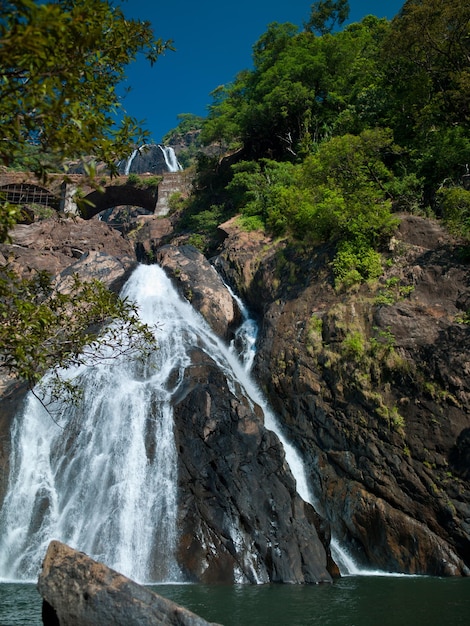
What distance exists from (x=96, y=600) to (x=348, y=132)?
89.1ft

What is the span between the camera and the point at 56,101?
4852 mm

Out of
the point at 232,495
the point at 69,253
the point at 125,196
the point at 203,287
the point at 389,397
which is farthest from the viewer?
the point at 125,196

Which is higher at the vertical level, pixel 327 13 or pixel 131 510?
pixel 327 13

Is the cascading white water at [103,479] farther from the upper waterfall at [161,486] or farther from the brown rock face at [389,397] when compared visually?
the brown rock face at [389,397]

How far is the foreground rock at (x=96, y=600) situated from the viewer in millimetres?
5812

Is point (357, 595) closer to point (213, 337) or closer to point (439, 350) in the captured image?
point (439, 350)

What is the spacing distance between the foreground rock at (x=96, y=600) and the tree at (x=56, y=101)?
2427 mm

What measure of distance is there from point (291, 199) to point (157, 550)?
17.0 m

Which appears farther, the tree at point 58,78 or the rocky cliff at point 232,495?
the rocky cliff at point 232,495

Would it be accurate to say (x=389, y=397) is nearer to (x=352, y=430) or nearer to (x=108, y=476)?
(x=352, y=430)

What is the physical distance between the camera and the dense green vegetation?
2022 cm

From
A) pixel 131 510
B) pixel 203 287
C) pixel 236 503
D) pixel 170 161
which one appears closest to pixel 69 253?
pixel 203 287

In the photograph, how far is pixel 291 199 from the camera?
80.3 ft

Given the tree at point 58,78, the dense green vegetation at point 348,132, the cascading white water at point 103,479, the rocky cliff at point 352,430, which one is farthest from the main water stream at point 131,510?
the dense green vegetation at point 348,132
